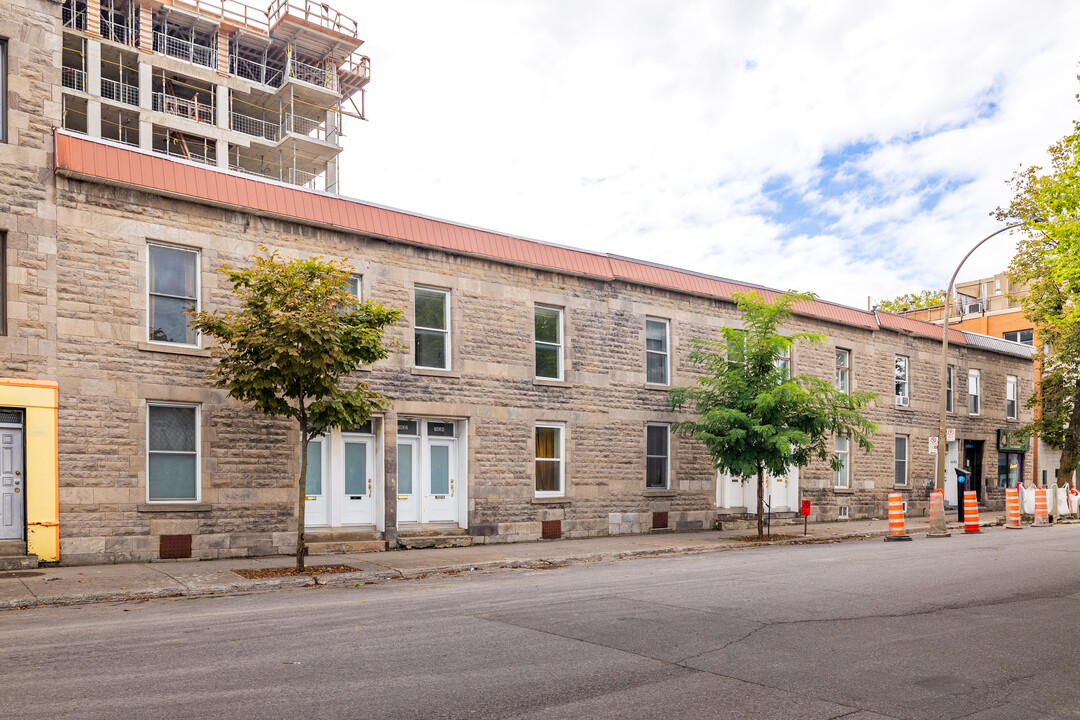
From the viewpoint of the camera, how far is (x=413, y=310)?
63.2ft

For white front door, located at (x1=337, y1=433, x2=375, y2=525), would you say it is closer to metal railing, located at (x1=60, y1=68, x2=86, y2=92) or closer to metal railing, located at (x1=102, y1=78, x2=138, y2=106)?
metal railing, located at (x1=60, y1=68, x2=86, y2=92)

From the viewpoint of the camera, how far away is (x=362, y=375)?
717 inches

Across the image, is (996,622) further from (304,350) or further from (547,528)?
(547,528)

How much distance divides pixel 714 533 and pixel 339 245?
1224cm

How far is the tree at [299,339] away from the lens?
1379 cm

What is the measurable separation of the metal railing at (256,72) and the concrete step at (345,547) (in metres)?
46.4

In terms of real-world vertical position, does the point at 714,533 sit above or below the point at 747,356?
below

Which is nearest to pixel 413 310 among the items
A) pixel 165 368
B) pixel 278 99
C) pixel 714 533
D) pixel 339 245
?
pixel 339 245

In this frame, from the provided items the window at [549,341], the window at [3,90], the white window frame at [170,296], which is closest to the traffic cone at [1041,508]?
the window at [549,341]

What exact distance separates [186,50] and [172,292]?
146 feet

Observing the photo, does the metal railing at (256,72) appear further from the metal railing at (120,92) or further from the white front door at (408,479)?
the white front door at (408,479)

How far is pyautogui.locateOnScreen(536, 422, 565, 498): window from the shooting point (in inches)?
842

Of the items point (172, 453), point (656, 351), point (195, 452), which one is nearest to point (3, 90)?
point (172, 453)

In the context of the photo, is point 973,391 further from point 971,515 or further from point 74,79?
point 74,79
